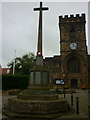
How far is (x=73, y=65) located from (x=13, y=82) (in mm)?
17484

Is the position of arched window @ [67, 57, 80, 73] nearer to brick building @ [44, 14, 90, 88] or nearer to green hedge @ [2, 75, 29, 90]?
brick building @ [44, 14, 90, 88]

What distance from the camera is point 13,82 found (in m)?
25.9

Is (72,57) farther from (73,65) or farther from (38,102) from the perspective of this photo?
(38,102)

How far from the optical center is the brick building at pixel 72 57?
3706 cm

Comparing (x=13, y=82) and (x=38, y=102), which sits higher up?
(x=38, y=102)

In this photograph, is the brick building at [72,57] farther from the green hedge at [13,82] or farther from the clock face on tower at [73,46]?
the green hedge at [13,82]

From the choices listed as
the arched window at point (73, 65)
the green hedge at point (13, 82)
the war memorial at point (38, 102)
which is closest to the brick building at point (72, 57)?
the arched window at point (73, 65)

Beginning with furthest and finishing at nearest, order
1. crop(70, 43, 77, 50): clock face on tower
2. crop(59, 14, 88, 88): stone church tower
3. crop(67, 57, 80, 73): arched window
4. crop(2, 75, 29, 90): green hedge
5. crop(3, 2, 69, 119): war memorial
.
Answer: crop(70, 43, 77, 50): clock face on tower
crop(67, 57, 80, 73): arched window
crop(59, 14, 88, 88): stone church tower
crop(2, 75, 29, 90): green hedge
crop(3, 2, 69, 119): war memorial

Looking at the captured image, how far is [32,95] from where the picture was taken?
845cm

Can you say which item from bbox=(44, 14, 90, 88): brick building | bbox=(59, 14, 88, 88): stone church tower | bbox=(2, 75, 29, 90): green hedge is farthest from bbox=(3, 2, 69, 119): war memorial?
bbox=(59, 14, 88, 88): stone church tower

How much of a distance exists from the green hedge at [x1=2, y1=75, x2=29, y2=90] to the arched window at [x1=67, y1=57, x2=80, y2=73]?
13.5m

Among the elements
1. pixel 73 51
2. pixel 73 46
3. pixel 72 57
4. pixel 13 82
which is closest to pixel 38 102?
pixel 13 82

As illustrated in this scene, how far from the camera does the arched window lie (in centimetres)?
3804

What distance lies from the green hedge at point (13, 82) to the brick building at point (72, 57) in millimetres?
10516
